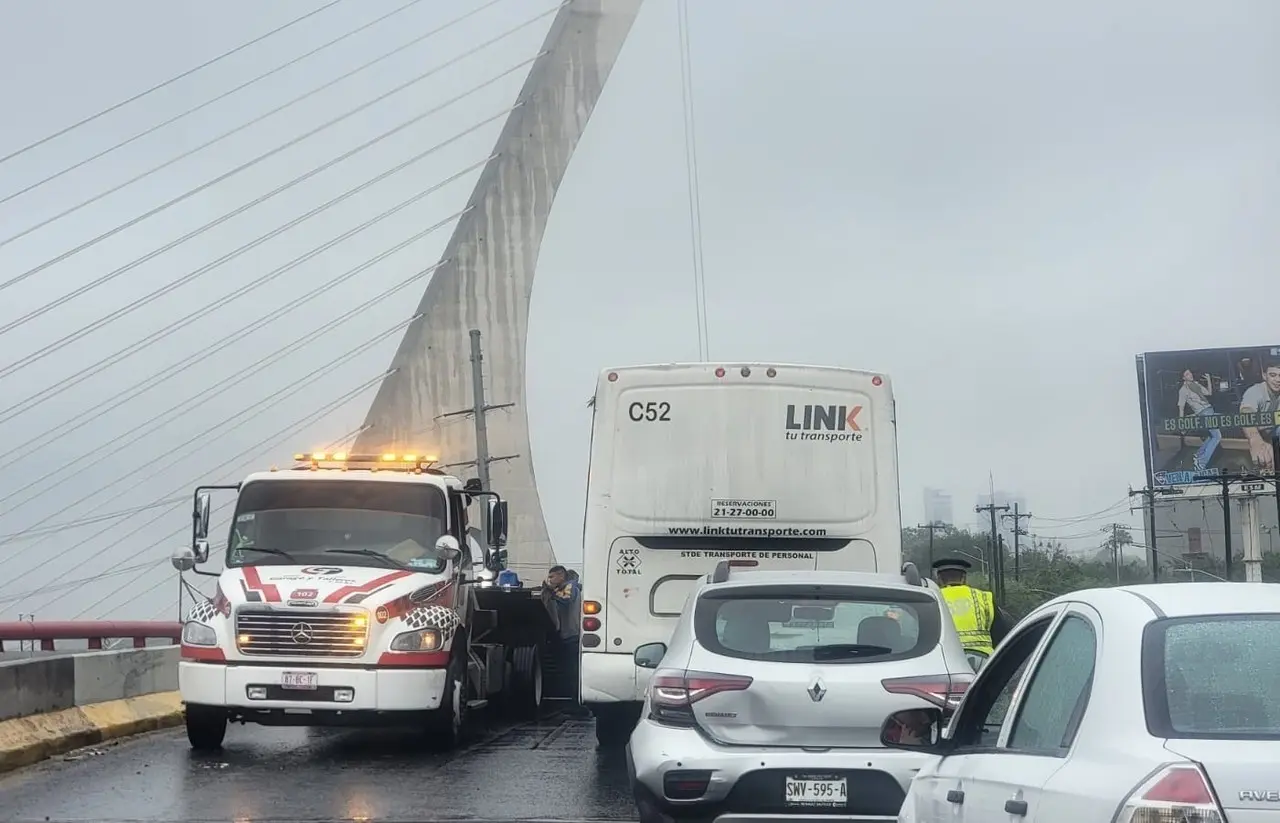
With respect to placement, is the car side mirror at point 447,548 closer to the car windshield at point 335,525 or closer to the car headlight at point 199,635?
the car windshield at point 335,525

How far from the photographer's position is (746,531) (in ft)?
44.5

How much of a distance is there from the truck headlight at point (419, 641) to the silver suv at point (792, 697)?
5458 mm

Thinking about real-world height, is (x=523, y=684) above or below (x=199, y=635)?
below

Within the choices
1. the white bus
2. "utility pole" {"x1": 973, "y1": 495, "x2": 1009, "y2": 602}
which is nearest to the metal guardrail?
the white bus

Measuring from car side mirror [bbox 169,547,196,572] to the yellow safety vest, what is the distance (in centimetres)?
655

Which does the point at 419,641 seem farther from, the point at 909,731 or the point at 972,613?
the point at 909,731

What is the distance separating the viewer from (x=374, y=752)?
1472 cm

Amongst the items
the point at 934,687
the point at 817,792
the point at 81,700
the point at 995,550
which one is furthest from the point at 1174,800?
the point at 995,550

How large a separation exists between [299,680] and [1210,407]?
57795 millimetres

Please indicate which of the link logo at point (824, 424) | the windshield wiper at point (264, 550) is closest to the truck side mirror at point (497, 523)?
the windshield wiper at point (264, 550)

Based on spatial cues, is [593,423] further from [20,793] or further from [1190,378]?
[1190,378]

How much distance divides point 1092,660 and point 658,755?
14.0ft

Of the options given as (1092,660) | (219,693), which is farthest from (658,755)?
(219,693)

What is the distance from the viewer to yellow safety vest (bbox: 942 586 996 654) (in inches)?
538
